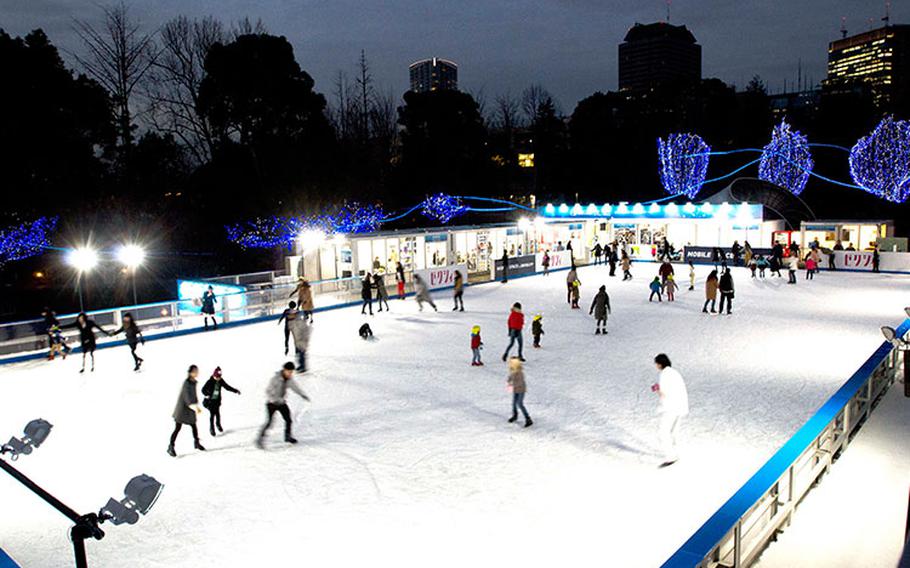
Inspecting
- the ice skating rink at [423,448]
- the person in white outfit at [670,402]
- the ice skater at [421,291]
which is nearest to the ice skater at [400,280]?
the ice skater at [421,291]

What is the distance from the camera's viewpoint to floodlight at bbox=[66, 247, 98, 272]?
17.6 meters

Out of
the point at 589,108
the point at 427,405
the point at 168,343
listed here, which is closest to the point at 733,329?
the point at 427,405

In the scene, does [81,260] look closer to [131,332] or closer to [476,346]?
[131,332]

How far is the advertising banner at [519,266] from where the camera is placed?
1033 inches

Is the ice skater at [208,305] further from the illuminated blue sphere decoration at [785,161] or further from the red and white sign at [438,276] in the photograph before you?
the illuminated blue sphere decoration at [785,161]

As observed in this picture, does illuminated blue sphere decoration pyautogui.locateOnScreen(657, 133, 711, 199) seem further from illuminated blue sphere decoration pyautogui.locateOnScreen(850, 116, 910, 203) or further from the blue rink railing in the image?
the blue rink railing

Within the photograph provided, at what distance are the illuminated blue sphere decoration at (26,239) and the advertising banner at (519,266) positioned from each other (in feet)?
55.8

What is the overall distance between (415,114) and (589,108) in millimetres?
21571

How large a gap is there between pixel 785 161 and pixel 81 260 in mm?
35505

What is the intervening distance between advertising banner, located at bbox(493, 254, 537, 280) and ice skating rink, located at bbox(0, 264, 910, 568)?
10.7 metres

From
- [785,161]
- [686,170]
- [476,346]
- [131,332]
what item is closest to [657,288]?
[476,346]

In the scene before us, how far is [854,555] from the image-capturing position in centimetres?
482

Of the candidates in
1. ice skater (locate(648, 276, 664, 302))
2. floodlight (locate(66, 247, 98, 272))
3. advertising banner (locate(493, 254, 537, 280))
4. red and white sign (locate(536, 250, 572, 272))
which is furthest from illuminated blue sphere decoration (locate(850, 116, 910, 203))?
floodlight (locate(66, 247, 98, 272))

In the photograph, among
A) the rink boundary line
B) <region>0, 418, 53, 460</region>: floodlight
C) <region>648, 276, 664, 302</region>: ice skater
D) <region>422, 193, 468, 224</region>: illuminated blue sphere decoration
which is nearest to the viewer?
<region>0, 418, 53, 460</region>: floodlight
